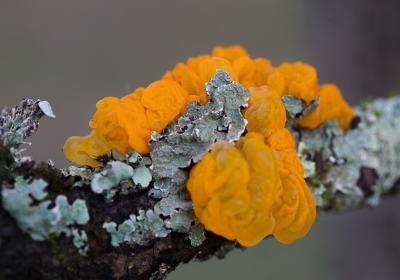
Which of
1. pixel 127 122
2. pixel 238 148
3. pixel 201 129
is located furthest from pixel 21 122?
pixel 238 148

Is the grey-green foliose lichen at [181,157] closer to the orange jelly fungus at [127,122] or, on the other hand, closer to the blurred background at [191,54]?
the orange jelly fungus at [127,122]

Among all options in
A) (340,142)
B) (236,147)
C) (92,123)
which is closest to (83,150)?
(92,123)

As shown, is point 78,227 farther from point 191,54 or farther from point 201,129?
point 191,54

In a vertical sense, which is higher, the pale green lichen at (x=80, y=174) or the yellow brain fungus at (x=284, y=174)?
the pale green lichen at (x=80, y=174)

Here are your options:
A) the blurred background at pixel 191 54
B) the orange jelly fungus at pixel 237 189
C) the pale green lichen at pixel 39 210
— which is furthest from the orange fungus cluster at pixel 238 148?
the blurred background at pixel 191 54

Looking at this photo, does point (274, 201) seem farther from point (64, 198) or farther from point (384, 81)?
point (384, 81)

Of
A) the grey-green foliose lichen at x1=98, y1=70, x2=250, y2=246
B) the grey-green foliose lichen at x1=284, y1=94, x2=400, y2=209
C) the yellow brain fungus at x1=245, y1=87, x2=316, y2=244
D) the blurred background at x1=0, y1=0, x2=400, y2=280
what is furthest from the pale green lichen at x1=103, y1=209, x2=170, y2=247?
the blurred background at x1=0, y1=0, x2=400, y2=280

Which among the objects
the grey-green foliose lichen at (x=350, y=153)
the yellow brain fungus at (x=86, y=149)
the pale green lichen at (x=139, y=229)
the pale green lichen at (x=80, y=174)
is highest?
the yellow brain fungus at (x=86, y=149)
